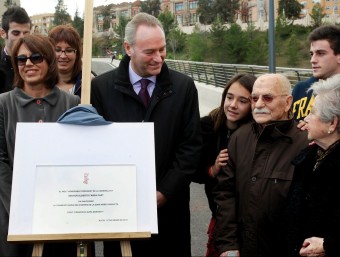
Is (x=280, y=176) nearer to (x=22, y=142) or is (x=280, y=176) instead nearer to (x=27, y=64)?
(x=22, y=142)

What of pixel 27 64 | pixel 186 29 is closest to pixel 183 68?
pixel 27 64

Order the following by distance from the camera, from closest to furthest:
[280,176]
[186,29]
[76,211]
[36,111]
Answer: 1. [76,211]
2. [280,176]
3. [36,111]
4. [186,29]

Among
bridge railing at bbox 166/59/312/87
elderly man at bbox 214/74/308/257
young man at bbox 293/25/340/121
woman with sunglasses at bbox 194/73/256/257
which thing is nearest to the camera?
elderly man at bbox 214/74/308/257

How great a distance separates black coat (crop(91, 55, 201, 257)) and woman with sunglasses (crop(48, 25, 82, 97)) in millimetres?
1142

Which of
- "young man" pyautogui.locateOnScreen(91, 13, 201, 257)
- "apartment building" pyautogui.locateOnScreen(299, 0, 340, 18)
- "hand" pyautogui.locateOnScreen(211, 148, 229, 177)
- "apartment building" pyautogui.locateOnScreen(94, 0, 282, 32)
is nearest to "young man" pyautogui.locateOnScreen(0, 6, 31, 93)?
"young man" pyautogui.locateOnScreen(91, 13, 201, 257)

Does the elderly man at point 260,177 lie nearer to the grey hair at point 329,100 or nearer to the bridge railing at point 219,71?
the grey hair at point 329,100

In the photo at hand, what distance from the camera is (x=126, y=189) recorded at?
9.31 feet

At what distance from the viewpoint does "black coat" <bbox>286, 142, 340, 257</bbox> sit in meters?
2.72

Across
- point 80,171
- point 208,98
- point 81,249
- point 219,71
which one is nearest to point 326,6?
point 219,71

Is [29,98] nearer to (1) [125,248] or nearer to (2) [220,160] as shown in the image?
(1) [125,248]

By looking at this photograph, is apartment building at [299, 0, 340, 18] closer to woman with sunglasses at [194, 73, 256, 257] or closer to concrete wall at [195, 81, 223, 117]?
concrete wall at [195, 81, 223, 117]

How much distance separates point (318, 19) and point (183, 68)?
70.1 feet

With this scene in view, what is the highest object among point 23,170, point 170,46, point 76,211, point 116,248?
point 170,46

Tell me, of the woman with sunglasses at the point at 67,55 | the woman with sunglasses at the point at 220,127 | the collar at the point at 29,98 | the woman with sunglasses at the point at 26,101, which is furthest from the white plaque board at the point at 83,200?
the woman with sunglasses at the point at 67,55
